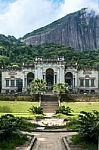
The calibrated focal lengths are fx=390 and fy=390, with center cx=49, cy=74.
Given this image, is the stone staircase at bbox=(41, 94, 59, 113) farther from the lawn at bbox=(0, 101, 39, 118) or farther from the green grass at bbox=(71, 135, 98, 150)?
the green grass at bbox=(71, 135, 98, 150)

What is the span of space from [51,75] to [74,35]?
324 feet

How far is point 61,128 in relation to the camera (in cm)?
3338

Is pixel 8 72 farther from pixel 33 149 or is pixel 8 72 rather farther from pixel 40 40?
pixel 40 40

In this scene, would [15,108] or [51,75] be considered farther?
[51,75]

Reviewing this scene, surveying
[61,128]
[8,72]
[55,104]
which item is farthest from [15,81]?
[61,128]

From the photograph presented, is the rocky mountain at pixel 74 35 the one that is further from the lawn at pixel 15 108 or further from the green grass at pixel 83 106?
the lawn at pixel 15 108

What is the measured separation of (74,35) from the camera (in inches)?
7333

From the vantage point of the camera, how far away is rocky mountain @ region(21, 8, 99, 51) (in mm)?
184250

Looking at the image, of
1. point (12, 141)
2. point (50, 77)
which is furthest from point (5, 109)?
point (50, 77)

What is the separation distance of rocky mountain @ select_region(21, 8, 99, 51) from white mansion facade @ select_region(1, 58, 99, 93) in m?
93.9

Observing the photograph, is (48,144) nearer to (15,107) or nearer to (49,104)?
(15,107)

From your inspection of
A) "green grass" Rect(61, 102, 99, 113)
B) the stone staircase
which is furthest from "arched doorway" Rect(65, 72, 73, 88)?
"green grass" Rect(61, 102, 99, 113)

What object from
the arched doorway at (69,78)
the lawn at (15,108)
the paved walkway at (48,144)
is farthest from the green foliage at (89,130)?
the arched doorway at (69,78)

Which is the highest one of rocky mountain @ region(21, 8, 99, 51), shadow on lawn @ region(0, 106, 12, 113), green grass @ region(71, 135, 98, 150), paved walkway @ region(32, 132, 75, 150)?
rocky mountain @ region(21, 8, 99, 51)
